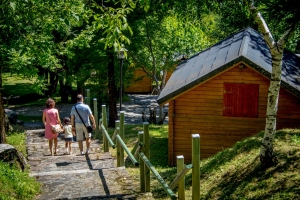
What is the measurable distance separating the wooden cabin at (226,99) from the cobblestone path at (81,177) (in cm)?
Result: 522

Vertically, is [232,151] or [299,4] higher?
[299,4]

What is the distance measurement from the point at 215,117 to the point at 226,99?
0.86 meters

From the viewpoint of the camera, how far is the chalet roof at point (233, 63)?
1411 centimetres

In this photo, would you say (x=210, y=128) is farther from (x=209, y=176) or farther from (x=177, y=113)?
(x=209, y=176)

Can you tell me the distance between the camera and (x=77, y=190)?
803 cm

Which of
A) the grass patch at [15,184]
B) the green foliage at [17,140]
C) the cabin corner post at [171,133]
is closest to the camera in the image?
the grass patch at [15,184]

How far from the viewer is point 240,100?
1535 cm

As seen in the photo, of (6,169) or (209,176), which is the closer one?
(6,169)

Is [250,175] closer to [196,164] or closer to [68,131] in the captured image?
[196,164]

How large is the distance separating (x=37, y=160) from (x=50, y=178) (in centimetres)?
A: 215

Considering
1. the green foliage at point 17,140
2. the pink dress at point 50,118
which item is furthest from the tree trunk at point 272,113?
the green foliage at point 17,140

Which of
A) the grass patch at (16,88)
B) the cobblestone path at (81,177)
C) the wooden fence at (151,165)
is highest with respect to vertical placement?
the grass patch at (16,88)

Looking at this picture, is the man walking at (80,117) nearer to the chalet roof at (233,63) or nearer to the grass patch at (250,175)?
the grass patch at (250,175)

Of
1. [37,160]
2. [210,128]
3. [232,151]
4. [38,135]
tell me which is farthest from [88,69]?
[232,151]
